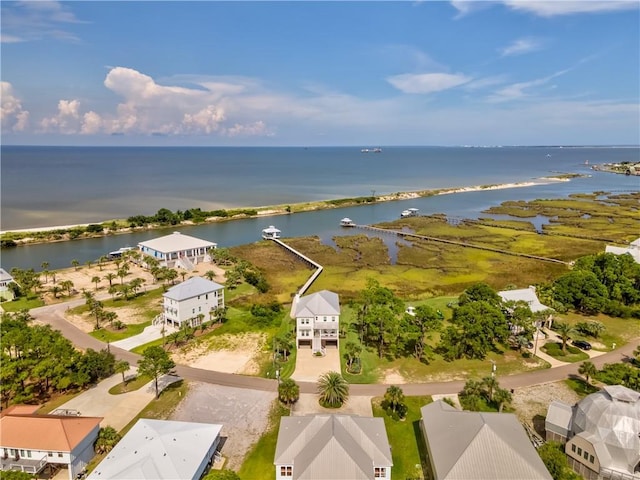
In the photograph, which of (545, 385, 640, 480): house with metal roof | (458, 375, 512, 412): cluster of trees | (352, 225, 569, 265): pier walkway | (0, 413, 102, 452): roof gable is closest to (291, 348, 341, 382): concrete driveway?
(458, 375, 512, 412): cluster of trees

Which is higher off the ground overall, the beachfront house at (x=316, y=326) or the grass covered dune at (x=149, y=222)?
the grass covered dune at (x=149, y=222)

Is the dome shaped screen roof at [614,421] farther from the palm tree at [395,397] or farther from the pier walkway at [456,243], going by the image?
the pier walkway at [456,243]

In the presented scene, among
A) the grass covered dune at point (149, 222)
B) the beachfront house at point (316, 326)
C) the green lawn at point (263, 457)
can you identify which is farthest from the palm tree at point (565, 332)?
the grass covered dune at point (149, 222)

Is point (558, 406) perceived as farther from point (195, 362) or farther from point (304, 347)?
point (195, 362)

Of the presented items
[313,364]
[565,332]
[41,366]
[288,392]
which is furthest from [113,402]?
[565,332]

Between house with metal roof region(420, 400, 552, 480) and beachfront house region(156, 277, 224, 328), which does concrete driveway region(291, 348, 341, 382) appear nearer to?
house with metal roof region(420, 400, 552, 480)

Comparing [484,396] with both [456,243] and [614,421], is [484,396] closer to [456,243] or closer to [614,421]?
[614,421]
